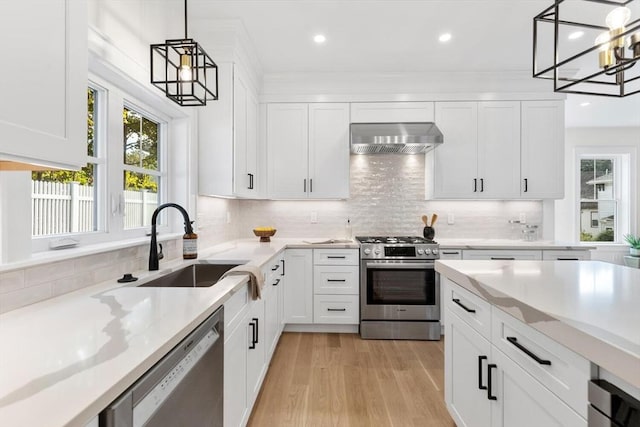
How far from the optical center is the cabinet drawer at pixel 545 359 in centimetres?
84

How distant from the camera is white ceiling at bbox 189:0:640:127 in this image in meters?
2.40

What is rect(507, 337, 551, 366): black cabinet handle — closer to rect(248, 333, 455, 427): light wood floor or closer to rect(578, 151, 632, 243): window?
rect(248, 333, 455, 427): light wood floor

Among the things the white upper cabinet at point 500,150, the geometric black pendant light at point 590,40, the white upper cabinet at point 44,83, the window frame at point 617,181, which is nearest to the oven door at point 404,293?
the white upper cabinet at point 500,150

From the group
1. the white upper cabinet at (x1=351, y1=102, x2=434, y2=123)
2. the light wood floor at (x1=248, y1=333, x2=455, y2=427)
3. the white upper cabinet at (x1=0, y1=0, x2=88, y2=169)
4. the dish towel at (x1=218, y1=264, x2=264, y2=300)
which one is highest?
the white upper cabinet at (x1=351, y1=102, x2=434, y2=123)

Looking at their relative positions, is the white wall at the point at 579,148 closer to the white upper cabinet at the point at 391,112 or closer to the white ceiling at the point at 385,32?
the white ceiling at the point at 385,32

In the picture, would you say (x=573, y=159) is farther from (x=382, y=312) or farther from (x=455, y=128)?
(x=382, y=312)

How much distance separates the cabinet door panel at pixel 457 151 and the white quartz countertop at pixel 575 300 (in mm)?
1885

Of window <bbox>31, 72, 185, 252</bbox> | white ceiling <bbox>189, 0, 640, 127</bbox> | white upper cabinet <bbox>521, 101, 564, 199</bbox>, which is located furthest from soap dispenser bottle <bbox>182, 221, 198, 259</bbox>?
white upper cabinet <bbox>521, 101, 564, 199</bbox>

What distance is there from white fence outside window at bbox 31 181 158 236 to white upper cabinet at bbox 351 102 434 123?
2.48 metres

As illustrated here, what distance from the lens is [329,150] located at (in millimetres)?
3562

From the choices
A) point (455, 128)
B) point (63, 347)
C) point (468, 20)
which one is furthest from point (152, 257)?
point (455, 128)

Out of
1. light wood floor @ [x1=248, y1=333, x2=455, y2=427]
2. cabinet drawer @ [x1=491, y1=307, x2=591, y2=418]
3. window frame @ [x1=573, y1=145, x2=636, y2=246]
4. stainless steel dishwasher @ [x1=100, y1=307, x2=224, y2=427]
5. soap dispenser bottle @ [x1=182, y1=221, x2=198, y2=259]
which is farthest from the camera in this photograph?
window frame @ [x1=573, y1=145, x2=636, y2=246]

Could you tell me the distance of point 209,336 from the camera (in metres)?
1.15

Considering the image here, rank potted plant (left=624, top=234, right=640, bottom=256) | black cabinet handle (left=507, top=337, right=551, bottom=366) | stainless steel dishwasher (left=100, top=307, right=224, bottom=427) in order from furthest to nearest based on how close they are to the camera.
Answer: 1. potted plant (left=624, top=234, right=640, bottom=256)
2. black cabinet handle (left=507, top=337, right=551, bottom=366)
3. stainless steel dishwasher (left=100, top=307, right=224, bottom=427)
